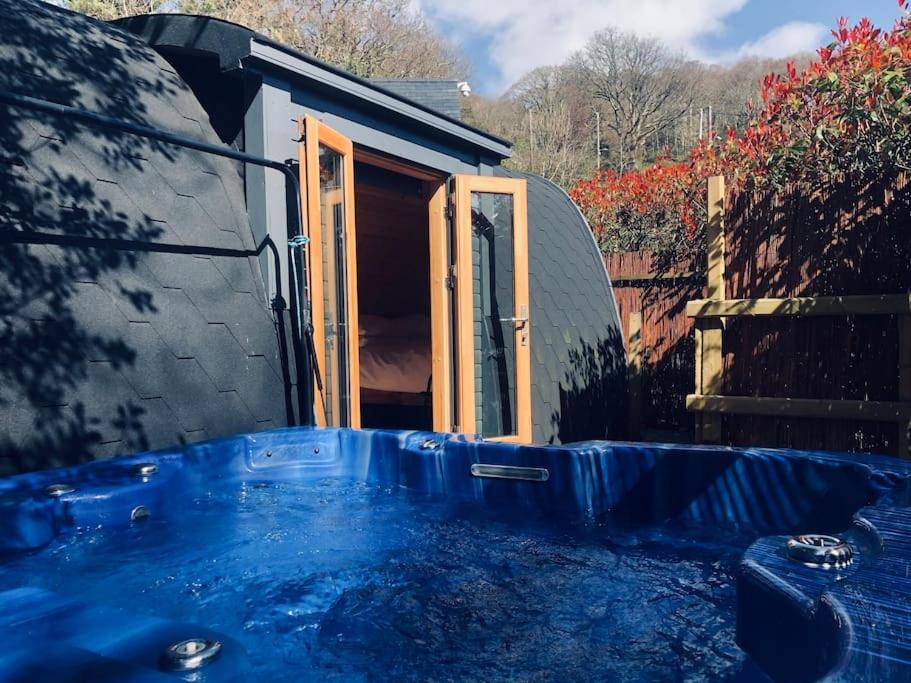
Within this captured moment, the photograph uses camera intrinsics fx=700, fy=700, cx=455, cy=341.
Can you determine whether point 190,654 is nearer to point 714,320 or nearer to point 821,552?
point 821,552


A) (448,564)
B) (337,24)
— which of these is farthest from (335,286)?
(337,24)

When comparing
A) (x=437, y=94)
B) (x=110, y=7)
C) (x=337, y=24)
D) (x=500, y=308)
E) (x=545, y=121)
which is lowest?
(x=500, y=308)

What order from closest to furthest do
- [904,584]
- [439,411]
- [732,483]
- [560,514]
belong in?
[904,584], [732,483], [560,514], [439,411]

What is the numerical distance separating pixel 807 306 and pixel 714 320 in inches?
23.1

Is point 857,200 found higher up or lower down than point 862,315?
higher up

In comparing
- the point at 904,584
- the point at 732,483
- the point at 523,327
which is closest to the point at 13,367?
the point at 732,483

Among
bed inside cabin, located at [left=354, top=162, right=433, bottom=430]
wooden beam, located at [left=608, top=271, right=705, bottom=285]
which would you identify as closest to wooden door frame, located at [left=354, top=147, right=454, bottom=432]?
bed inside cabin, located at [left=354, top=162, right=433, bottom=430]

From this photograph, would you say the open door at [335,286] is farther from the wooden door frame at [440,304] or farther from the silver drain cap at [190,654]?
the silver drain cap at [190,654]

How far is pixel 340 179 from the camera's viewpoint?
399cm

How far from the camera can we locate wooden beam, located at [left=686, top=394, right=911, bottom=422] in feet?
12.5

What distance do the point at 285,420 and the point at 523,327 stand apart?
1928 millimetres

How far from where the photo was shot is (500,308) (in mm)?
5109

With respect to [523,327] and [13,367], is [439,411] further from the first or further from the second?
[13,367]

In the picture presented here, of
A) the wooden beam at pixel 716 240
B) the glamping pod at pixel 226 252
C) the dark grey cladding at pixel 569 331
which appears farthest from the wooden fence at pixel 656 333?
the wooden beam at pixel 716 240
